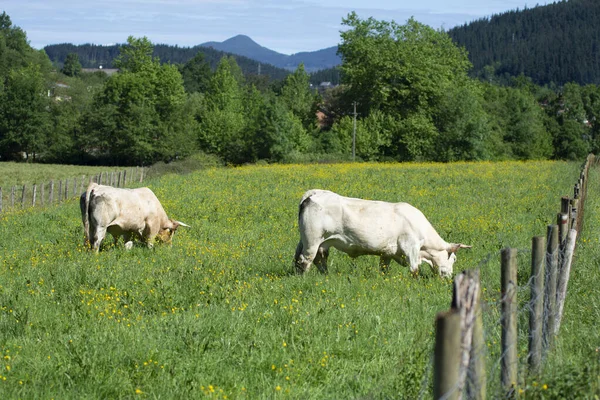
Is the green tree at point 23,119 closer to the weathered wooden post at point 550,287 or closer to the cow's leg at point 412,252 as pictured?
the cow's leg at point 412,252

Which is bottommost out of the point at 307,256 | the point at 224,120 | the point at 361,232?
the point at 307,256

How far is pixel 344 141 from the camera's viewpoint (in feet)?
237

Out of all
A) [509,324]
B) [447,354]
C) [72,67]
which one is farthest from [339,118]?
[72,67]

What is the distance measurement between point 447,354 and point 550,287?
2.78m

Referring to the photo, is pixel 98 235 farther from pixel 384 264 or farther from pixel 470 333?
pixel 470 333

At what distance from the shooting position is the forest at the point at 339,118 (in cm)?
7194

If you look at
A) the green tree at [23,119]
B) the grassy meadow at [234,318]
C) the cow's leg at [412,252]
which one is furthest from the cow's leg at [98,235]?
the green tree at [23,119]

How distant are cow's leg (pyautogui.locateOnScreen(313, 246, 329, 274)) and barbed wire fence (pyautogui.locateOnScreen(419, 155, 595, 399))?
15.7ft

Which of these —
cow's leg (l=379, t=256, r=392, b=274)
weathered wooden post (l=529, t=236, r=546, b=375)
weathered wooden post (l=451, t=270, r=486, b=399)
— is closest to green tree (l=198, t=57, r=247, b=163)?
cow's leg (l=379, t=256, r=392, b=274)

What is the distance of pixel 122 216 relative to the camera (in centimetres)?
1550

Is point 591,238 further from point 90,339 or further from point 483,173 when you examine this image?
point 483,173

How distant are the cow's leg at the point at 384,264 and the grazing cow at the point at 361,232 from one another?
0.53 feet

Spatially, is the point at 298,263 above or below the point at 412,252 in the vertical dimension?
below

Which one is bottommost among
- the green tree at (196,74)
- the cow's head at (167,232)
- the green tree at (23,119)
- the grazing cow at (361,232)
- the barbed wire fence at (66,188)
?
the barbed wire fence at (66,188)
